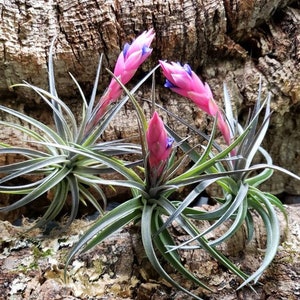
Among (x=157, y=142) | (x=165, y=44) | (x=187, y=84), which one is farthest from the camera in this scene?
(x=165, y=44)

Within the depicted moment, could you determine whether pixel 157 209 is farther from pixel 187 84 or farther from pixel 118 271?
pixel 187 84

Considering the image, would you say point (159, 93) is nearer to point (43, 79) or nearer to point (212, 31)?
point (212, 31)

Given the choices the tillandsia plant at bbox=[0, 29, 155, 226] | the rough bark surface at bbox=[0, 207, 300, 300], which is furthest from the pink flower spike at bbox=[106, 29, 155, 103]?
the rough bark surface at bbox=[0, 207, 300, 300]

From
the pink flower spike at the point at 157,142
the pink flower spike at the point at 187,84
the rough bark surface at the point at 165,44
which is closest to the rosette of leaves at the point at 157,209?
the pink flower spike at the point at 157,142

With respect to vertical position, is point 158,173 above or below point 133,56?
below

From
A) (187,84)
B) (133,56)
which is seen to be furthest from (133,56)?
(187,84)

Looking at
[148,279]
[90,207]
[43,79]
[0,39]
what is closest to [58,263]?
[148,279]

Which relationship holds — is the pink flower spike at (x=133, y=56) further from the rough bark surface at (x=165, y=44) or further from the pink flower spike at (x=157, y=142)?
the rough bark surface at (x=165, y=44)
